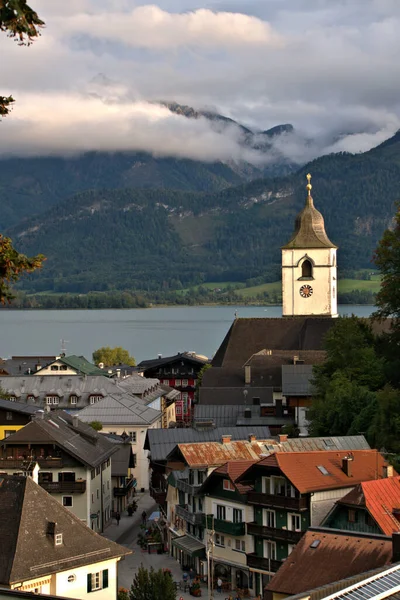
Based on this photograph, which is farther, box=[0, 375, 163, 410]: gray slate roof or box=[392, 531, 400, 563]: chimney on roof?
box=[0, 375, 163, 410]: gray slate roof

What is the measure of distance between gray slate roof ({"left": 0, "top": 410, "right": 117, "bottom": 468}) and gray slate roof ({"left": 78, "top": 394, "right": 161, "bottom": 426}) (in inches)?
410

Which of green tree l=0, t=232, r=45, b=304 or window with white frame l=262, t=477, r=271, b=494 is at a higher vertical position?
green tree l=0, t=232, r=45, b=304

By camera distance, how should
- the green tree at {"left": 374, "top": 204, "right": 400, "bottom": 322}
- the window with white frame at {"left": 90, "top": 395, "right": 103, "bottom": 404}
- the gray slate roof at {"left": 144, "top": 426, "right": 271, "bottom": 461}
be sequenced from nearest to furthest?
the gray slate roof at {"left": 144, "top": 426, "right": 271, "bottom": 461}
the green tree at {"left": 374, "top": 204, "right": 400, "bottom": 322}
the window with white frame at {"left": 90, "top": 395, "right": 103, "bottom": 404}

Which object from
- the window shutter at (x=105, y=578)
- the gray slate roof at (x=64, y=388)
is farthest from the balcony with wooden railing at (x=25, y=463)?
the gray slate roof at (x=64, y=388)

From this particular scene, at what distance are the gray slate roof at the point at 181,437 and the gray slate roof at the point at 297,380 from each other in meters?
9.97

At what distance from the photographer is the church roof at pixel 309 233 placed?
103562 mm

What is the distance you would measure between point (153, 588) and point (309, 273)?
73.0 metres

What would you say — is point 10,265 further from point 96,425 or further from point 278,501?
point 96,425

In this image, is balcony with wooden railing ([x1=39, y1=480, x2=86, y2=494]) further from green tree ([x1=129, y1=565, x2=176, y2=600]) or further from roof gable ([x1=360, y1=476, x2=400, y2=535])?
roof gable ([x1=360, y1=476, x2=400, y2=535])

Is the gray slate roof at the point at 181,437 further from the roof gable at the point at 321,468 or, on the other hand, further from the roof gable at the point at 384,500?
the roof gable at the point at 384,500

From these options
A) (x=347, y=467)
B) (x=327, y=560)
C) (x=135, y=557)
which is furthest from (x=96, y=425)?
(x=327, y=560)

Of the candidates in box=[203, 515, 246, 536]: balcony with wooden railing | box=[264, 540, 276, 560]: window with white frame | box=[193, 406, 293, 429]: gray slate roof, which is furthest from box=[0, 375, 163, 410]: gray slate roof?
box=[264, 540, 276, 560]: window with white frame

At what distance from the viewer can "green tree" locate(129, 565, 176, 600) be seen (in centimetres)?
3167

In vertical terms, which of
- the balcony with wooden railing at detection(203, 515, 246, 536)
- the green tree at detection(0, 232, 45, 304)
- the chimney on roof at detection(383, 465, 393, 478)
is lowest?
the balcony with wooden railing at detection(203, 515, 246, 536)
